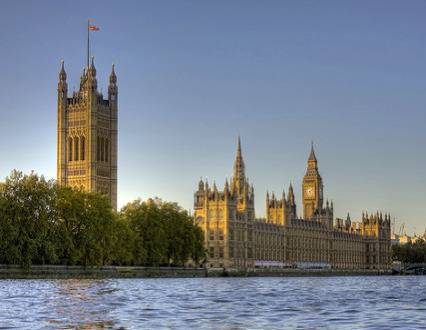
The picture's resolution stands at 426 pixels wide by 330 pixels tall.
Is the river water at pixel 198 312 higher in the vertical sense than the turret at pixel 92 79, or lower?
lower

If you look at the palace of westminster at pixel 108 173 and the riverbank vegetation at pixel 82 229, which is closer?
the riverbank vegetation at pixel 82 229

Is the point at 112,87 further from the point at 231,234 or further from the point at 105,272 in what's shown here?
the point at 105,272

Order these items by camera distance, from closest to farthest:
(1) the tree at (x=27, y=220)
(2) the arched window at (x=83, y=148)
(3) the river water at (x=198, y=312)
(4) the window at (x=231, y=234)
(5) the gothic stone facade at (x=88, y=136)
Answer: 1. (3) the river water at (x=198, y=312)
2. (1) the tree at (x=27, y=220)
3. (5) the gothic stone facade at (x=88, y=136)
4. (2) the arched window at (x=83, y=148)
5. (4) the window at (x=231, y=234)

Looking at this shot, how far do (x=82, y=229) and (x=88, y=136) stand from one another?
6268 centimetres

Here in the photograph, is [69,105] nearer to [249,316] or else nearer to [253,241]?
[253,241]

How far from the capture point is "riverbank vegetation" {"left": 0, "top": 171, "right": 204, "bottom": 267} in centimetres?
9512

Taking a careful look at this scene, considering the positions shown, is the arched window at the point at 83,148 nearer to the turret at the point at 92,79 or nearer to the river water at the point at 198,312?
the turret at the point at 92,79

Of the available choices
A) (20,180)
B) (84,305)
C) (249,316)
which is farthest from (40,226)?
(249,316)

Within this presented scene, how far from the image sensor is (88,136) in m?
168

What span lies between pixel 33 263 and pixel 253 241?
91454 millimetres

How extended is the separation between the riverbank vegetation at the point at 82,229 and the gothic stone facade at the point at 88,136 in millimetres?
34752

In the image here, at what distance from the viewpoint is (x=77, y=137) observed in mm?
170500

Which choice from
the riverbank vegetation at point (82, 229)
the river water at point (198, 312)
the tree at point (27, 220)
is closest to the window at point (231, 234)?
→ the riverbank vegetation at point (82, 229)

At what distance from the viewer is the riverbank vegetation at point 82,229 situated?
312ft
